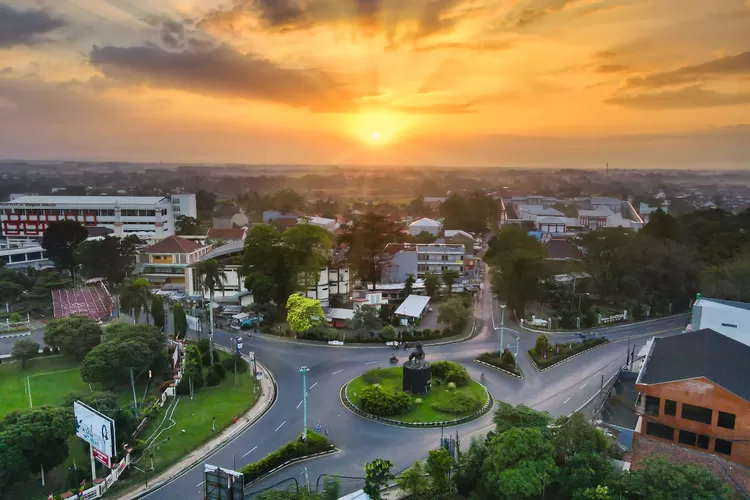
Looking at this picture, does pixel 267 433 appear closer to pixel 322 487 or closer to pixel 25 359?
pixel 322 487

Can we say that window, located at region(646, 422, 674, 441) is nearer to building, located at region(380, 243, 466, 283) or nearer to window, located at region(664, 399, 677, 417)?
window, located at region(664, 399, 677, 417)

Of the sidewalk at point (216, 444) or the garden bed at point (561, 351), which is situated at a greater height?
the garden bed at point (561, 351)

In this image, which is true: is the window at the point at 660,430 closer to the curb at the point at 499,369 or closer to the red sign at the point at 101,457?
the curb at the point at 499,369

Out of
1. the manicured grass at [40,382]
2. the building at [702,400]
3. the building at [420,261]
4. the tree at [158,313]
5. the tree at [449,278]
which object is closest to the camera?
the building at [702,400]

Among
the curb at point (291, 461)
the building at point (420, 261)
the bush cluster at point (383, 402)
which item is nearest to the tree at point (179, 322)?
the bush cluster at point (383, 402)

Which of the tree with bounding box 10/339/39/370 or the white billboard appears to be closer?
the white billboard

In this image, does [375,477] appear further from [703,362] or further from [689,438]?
[703,362]

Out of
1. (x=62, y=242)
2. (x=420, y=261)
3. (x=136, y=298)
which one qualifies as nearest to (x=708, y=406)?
(x=136, y=298)

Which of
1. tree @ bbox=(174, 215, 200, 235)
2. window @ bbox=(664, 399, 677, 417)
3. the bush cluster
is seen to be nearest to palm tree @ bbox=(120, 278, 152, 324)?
the bush cluster
